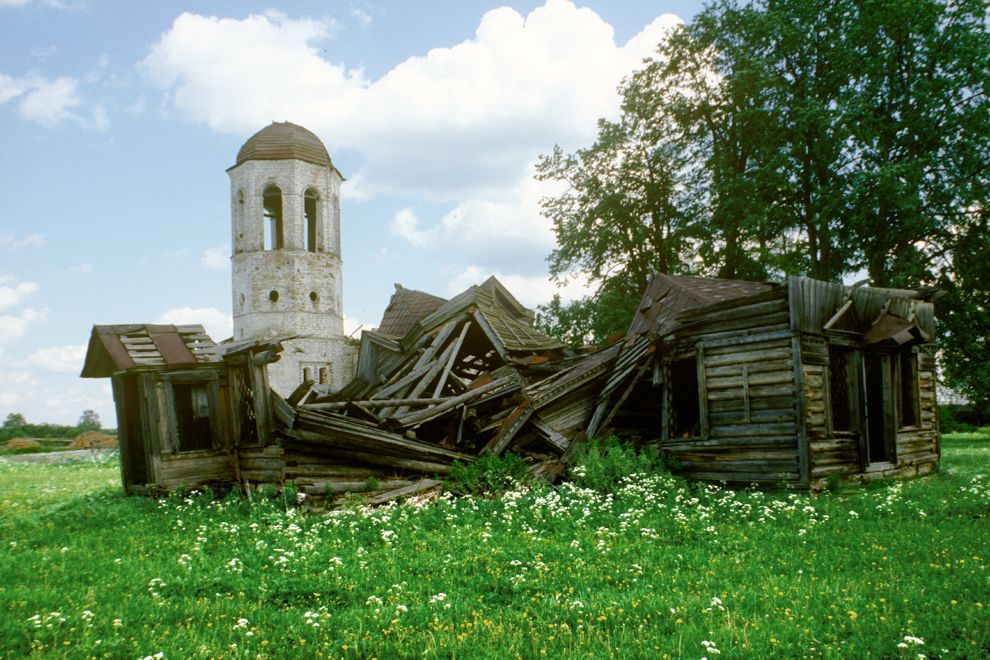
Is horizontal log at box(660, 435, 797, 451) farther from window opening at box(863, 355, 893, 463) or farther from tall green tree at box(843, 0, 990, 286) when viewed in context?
tall green tree at box(843, 0, 990, 286)

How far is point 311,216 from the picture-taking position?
43125 mm

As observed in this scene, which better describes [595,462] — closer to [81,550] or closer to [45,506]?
[81,550]

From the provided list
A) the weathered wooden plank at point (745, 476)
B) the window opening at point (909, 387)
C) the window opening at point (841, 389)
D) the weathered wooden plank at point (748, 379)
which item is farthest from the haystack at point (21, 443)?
the window opening at point (909, 387)

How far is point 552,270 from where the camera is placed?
33.7 meters

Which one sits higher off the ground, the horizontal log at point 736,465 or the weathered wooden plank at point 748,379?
the weathered wooden plank at point 748,379

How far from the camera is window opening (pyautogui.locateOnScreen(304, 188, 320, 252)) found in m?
42.6

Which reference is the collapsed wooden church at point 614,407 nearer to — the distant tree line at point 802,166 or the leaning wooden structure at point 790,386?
the leaning wooden structure at point 790,386

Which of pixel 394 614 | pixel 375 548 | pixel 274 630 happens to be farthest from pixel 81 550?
pixel 394 614

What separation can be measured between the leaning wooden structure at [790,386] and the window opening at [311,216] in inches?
1155

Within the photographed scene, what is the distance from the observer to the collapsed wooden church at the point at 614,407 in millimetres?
Answer: 13961

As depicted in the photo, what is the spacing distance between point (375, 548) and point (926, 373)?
15863 mm

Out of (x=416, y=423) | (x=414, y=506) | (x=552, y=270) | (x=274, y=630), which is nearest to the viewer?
(x=274, y=630)

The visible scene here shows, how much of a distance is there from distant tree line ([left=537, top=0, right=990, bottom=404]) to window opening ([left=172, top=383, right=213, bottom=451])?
14.1 metres

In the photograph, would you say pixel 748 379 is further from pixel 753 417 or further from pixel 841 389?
pixel 841 389
